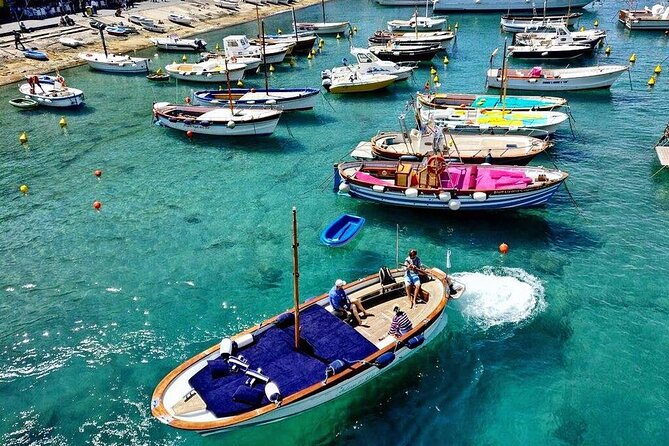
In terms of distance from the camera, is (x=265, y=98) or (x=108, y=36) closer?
A: (x=265, y=98)

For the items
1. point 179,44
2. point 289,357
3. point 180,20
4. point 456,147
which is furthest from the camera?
point 180,20

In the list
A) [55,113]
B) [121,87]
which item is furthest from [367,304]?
[121,87]

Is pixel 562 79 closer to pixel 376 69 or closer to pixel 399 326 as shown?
pixel 376 69

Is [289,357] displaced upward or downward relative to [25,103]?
downward

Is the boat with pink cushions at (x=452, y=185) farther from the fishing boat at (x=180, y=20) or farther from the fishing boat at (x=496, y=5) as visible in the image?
the fishing boat at (x=496, y=5)

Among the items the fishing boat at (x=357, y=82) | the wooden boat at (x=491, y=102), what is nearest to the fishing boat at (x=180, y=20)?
the fishing boat at (x=357, y=82)

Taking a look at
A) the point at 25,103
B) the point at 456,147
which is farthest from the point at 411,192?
the point at 25,103

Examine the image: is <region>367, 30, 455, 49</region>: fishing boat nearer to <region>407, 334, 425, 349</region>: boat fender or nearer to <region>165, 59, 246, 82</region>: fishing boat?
<region>165, 59, 246, 82</region>: fishing boat
